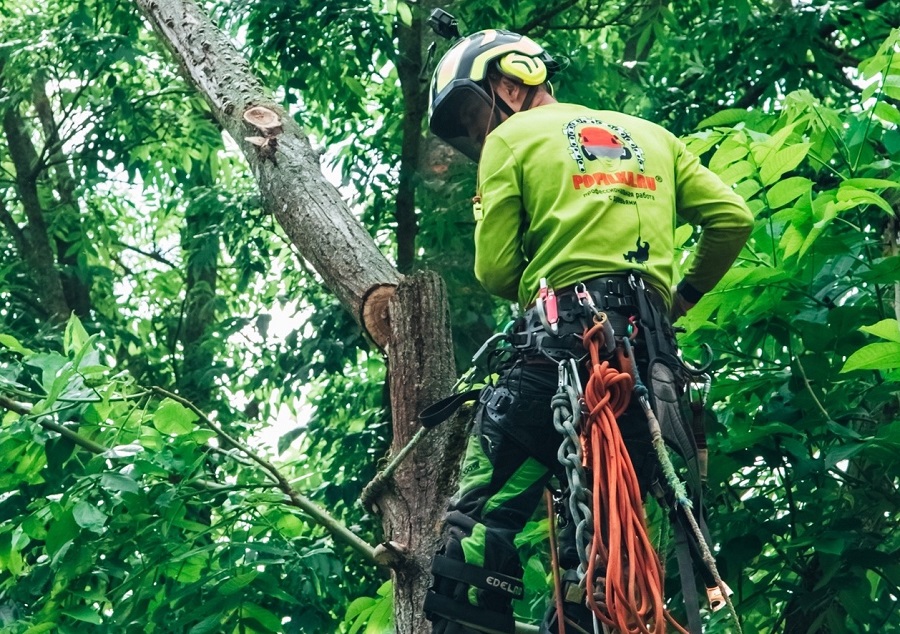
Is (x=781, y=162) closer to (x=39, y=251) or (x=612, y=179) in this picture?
(x=612, y=179)

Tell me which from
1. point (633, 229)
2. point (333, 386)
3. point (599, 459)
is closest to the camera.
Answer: point (599, 459)

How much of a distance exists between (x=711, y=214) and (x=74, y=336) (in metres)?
2.15

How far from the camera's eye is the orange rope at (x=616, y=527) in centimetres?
299

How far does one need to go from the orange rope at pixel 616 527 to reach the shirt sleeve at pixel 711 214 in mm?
666

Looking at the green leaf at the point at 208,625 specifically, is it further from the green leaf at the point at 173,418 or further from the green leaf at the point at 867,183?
the green leaf at the point at 867,183

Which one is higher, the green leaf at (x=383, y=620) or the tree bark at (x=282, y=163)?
the tree bark at (x=282, y=163)

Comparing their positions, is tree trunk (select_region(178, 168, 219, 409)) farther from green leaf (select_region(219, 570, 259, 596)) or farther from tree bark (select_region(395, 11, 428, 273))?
green leaf (select_region(219, 570, 259, 596))

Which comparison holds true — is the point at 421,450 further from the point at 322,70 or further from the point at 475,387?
the point at 322,70

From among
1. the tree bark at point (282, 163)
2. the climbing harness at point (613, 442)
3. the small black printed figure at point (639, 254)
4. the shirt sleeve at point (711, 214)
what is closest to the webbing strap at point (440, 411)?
the climbing harness at point (613, 442)

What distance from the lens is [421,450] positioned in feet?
13.0

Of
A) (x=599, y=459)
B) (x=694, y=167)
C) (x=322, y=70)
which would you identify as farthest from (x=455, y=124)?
(x=322, y=70)

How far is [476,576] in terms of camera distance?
3488mm

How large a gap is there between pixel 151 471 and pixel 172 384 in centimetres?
665

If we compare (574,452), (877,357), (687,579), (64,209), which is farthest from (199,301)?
(687,579)
